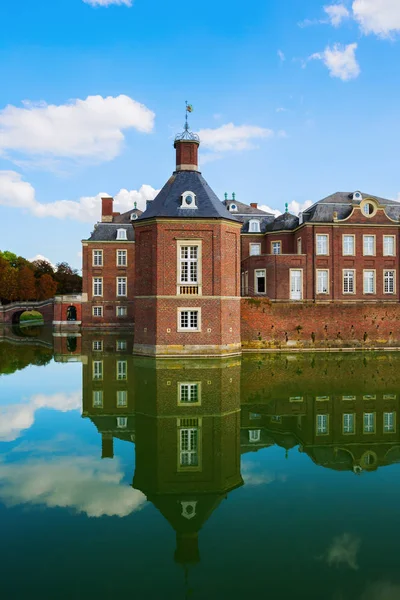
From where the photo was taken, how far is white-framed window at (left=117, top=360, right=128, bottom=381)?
18.4 m

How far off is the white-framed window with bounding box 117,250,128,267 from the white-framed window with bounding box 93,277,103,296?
2192 mm

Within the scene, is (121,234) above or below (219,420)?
above

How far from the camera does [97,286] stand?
42.4 meters

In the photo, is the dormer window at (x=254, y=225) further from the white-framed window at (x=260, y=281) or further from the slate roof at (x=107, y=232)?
the slate roof at (x=107, y=232)

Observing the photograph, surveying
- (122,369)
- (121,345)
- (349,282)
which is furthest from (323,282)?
(122,369)

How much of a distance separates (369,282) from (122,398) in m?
23.4

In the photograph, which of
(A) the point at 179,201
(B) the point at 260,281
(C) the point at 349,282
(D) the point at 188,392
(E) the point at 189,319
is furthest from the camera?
(C) the point at 349,282

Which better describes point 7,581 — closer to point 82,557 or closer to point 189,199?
point 82,557

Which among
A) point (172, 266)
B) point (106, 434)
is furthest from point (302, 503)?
point (172, 266)

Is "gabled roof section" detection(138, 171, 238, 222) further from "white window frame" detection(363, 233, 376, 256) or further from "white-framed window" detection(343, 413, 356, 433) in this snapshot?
"white-framed window" detection(343, 413, 356, 433)

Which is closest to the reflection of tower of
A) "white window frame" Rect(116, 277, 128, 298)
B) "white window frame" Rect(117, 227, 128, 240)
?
"white window frame" Rect(116, 277, 128, 298)

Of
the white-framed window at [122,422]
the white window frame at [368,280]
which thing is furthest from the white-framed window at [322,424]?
the white window frame at [368,280]

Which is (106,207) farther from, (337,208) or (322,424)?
(322,424)

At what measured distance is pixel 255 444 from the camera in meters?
10.7
